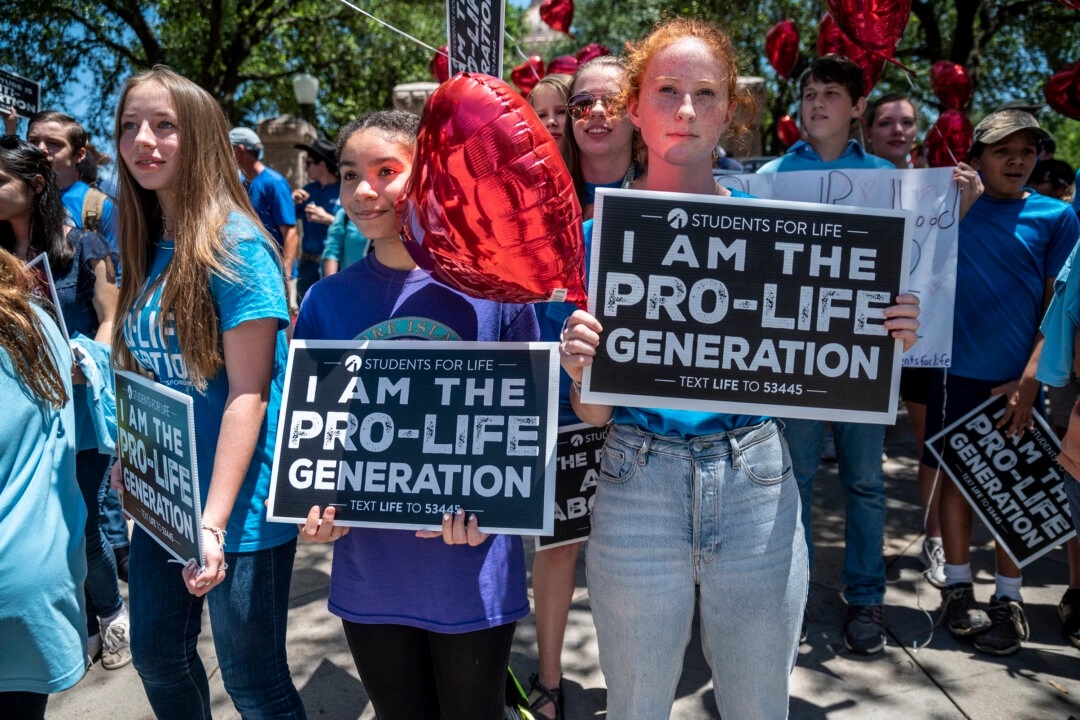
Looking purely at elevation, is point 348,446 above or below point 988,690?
above

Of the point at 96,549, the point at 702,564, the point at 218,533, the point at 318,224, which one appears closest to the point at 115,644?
the point at 96,549

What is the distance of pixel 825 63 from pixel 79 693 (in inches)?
153

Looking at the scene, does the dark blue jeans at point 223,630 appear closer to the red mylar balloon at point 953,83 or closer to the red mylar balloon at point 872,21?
the red mylar balloon at point 872,21

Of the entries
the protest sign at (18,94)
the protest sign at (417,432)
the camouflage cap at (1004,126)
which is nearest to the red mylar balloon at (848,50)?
the camouflage cap at (1004,126)

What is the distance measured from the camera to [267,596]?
79.7 inches

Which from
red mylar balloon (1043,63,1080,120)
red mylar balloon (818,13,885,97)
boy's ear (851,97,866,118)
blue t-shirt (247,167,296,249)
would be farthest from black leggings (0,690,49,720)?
red mylar balloon (1043,63,1080,120)

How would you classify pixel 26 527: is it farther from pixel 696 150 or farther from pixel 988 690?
pixel 988 690

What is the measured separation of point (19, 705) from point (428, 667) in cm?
92

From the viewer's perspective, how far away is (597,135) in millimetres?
2668

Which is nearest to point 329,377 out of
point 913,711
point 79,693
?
point 79,693

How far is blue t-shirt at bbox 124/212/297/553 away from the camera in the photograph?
1922mm

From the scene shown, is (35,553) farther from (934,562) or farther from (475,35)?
(934,562)

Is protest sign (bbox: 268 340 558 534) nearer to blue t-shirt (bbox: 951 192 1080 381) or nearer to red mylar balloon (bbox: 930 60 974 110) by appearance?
blue t-shirt (bbox: 951 192 1080 381)

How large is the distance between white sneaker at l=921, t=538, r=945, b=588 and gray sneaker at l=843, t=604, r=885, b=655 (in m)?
0.71
